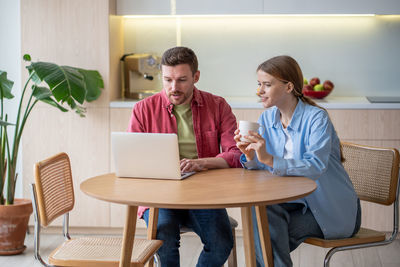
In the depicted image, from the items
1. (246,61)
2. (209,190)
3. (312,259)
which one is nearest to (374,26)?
(246,61)

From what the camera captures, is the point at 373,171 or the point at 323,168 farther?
the point at 373,171

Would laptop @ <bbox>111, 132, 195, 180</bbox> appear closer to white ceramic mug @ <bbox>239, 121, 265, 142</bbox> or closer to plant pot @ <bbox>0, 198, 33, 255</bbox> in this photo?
white ceramic mug @ <bbox>239, 121, 265, 142</bbox>

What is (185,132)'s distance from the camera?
2.74 meters

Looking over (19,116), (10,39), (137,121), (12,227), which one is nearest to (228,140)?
(137,121)

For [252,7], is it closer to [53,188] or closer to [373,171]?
[373,171]

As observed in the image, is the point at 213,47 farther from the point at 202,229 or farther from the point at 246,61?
the point at 202,229

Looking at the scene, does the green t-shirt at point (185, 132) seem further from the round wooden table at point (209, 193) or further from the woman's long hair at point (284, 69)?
the woman's long hair at point (284, 69)

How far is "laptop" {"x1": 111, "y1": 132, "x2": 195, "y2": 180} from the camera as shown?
7.09 ft

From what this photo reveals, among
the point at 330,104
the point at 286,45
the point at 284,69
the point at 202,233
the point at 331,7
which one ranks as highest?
the point at 331,7

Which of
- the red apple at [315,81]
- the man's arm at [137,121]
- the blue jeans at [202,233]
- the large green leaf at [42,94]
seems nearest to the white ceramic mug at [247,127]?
the blue jeans at [202,233]

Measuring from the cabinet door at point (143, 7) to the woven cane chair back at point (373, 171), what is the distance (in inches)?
75.6

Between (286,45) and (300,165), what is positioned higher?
(286,45)

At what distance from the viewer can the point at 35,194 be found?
7.22ft

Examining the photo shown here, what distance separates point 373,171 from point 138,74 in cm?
215
